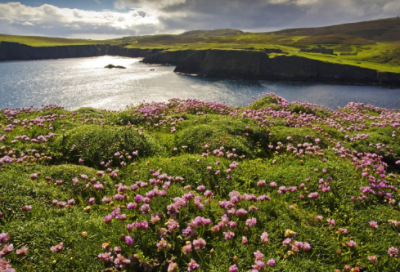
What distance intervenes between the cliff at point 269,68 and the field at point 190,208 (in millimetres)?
79314

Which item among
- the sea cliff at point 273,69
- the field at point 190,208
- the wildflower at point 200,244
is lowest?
the field at point 190,208

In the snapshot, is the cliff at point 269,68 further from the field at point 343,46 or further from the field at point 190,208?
the field at point 190,208

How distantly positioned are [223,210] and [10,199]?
15.0 ft

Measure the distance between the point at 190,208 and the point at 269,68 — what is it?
3509 inches

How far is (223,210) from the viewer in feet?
15.9

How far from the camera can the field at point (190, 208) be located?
379 centimetres

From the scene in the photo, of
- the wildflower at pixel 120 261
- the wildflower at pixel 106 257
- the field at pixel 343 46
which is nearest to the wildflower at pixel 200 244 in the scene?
Answer: the wildflower at pixel 120 261

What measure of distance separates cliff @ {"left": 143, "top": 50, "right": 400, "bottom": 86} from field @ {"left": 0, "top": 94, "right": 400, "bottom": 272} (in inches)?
3123

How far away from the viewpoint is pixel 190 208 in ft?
15.7

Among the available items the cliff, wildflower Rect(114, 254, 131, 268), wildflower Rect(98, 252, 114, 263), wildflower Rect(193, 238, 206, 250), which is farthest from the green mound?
the cliff

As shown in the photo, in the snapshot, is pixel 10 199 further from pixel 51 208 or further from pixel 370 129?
pixel 370 129

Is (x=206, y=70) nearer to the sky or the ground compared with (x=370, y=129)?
nearer to the sky

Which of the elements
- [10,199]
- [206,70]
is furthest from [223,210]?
[206,70]

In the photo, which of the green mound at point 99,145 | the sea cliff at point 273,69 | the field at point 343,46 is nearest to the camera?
the green mound at point 99,145
